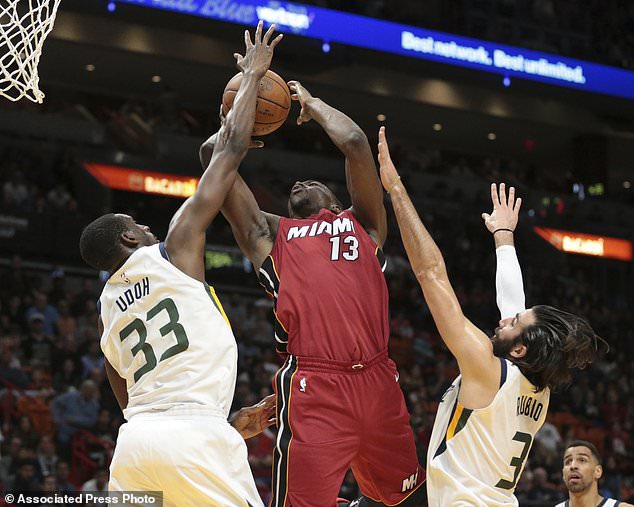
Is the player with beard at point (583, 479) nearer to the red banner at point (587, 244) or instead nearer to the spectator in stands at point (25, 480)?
the spectator in stands at point (25, 480)

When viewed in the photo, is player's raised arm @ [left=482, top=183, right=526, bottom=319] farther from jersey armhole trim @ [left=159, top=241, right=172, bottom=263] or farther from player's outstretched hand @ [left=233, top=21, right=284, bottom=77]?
jersey armhole trim @ [left=159, top=241, right=172, bottom=263]

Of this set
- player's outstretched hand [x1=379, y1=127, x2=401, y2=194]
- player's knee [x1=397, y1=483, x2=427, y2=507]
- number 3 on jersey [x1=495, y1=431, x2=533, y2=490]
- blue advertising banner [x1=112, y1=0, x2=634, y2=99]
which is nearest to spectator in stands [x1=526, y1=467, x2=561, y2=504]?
player's knee [x1=397, y1=483, x2=427, y2=507]

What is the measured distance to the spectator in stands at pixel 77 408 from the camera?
10.6 meters

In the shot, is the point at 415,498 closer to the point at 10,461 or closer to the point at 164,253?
the point at 164,253

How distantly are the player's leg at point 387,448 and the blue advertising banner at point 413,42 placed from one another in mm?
10653

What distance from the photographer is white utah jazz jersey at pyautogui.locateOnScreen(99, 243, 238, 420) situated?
4.05 metres

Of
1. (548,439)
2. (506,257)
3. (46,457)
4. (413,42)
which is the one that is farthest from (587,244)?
(506,257)

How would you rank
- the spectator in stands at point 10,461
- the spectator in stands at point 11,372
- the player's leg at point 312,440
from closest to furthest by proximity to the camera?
1. the player's leg at point 312,440
2. the spectator in stands at point 10,461
3. the spectator in stands at point 11,372

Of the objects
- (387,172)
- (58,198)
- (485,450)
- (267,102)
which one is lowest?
(485,450)

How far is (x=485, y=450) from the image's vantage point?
13.6 ft

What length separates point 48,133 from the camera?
696 inches

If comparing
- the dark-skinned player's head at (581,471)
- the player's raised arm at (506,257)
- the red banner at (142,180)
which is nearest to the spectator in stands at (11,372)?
the red banner at (142,180)

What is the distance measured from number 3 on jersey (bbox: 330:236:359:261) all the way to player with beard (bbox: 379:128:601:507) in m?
0.49

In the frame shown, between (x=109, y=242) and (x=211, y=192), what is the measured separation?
→ 470 mm
